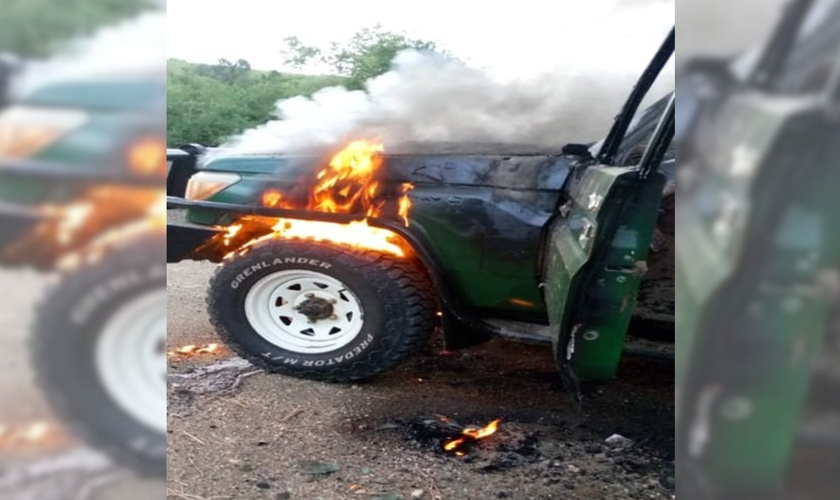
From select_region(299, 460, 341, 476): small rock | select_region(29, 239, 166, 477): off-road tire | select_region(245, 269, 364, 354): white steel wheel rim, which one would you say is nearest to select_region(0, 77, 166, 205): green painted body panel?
select_region(29, 239, 166, 477): off-road tire

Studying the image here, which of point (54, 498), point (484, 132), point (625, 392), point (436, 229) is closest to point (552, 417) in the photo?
point (625, 392)

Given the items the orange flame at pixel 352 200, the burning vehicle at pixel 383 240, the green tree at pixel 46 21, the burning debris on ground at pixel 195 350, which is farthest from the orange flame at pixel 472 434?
the green tree at pixel 46 21

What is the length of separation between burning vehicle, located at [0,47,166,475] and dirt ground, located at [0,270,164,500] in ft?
0.09

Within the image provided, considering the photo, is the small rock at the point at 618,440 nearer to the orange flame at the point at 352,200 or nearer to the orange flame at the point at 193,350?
the orange flame at the point at 352,200

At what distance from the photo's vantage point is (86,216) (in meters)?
1.12

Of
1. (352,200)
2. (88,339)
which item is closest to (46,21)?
(88,339)

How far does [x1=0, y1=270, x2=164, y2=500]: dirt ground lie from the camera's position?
1.16 m

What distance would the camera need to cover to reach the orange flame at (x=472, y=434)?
2955 millimetres

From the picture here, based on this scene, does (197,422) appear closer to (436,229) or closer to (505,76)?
(436,229)

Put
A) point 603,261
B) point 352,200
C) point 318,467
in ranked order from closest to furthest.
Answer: point 603,261 < point 318,467 < point 352,200

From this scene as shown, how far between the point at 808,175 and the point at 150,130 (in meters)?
1.13

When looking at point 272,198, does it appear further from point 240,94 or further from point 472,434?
point 472,434

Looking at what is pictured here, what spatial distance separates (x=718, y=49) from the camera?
4.06 feet

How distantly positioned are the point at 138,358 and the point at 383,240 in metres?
2.26
